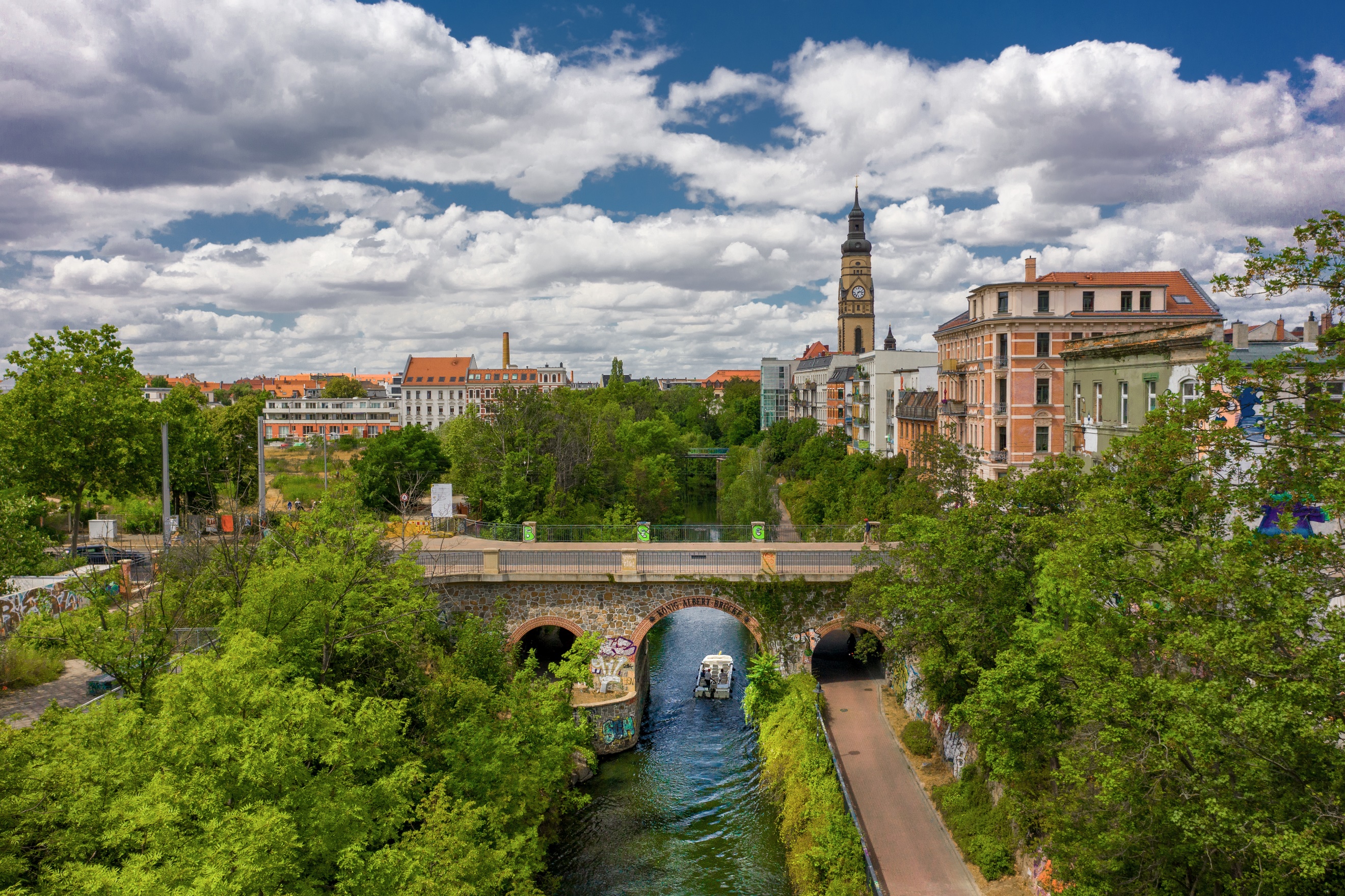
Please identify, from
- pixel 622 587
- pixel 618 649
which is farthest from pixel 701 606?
pixel 618 649

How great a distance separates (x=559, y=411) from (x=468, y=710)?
37.7 metres

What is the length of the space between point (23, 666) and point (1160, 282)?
49.4 metres

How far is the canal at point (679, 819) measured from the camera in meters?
21.7

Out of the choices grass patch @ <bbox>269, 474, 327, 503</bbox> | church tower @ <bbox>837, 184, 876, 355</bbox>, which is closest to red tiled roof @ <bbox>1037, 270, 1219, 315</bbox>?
grass patch @ <bbox>269, 474, 327, 503</bbox>

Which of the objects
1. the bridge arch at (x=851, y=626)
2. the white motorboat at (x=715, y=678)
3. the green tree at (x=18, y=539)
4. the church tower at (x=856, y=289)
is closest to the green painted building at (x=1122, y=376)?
the bridge arch at (x=851, y=626)

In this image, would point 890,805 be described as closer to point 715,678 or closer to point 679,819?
point 679,819

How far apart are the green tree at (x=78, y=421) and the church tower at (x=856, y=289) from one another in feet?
326

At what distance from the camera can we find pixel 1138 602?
43.1ft

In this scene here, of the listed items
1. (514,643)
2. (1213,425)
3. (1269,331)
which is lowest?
(514,643)

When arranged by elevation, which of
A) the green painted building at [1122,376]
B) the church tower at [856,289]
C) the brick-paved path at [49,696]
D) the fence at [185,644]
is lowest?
the brick-paved path at [49,696]

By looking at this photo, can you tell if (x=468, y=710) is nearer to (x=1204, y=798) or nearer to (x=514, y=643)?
(x=514, y=643)

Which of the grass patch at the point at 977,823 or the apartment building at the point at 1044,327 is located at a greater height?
the apartment building at the point at 1044,327

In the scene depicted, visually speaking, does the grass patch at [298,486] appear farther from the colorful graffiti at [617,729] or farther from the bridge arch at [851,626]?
the bridge arch at [851,626]

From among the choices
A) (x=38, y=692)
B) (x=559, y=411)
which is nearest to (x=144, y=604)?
(x=38, y=692)
